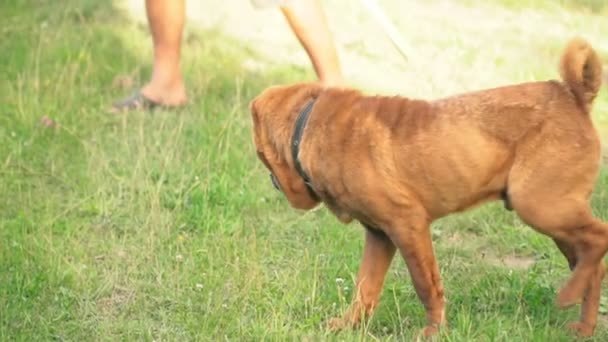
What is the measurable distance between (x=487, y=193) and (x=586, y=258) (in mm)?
427

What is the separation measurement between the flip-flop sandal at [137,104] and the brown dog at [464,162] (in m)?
3.01

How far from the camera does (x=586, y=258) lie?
14.8ft

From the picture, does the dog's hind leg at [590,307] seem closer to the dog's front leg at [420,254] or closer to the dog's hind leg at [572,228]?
the dog's hind leg at [572,228]

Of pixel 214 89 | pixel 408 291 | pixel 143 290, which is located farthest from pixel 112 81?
pixel 408 291

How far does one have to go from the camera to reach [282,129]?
4.76m

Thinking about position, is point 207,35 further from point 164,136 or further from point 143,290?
point 143,290

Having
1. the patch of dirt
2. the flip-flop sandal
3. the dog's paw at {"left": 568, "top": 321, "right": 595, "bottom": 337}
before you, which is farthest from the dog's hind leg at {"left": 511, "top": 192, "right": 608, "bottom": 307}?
the flip-flop sandal

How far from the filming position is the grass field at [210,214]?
4945 millimetres

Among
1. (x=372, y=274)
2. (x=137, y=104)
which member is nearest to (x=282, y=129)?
(x=372, y=274)

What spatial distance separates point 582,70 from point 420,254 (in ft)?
2.90

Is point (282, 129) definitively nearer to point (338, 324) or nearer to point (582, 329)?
point (338, 324)

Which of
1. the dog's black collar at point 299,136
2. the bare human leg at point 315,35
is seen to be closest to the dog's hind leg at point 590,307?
the dog's black collar at point 299,136

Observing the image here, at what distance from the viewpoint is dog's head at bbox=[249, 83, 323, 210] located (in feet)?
15.7

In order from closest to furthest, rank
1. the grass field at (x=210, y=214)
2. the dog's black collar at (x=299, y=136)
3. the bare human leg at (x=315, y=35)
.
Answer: the dog's black collar at (x=299, y=136), the grass field at (x=210, y=214), the bare human leg at (x=315, y=35)
